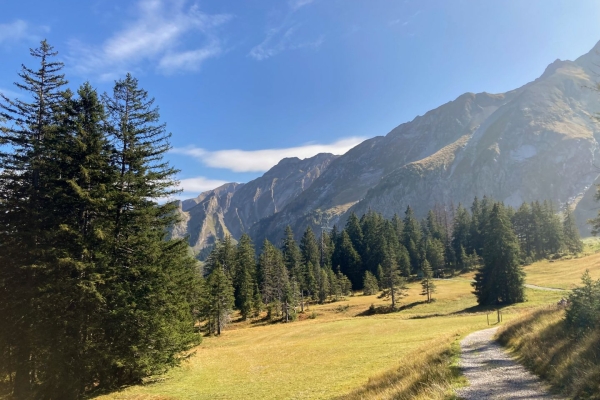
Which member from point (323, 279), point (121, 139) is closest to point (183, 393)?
point (121, 139)

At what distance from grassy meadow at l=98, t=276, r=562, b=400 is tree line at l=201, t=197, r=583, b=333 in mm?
7003

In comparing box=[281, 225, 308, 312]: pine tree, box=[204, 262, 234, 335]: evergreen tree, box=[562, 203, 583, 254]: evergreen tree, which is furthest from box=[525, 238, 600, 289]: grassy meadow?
box=[204, 262, 234, 335]: evergreen tree

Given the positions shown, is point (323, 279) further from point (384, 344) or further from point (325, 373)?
point (325, 373)

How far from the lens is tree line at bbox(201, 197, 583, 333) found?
55875 mm

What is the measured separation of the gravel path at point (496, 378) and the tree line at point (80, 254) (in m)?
18.6

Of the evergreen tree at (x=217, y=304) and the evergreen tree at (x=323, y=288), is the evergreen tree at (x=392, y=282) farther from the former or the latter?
the evergreen tree at (x=217, y=304)

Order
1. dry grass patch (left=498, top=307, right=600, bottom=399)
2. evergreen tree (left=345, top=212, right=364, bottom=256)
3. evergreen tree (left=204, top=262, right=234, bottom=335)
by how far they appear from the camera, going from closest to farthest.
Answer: dry grass patch (left=498, top=307, right=600, bottom=399)
evergreen tree (left=204, top=262, right=234, bottom=335)
evergreen tree (left=345, top=212, right=364, bottom=256)

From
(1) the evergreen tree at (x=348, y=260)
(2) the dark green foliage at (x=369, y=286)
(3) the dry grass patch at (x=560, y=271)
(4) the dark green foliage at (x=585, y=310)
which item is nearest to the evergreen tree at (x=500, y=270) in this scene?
(3) the dry grass patch at (x=560, y=271)

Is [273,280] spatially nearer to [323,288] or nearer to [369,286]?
[323,288]

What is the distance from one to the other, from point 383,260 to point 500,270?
126 ft

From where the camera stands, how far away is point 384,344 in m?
31.4

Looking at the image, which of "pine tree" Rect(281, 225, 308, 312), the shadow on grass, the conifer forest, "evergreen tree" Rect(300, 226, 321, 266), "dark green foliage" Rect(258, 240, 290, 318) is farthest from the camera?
"evergreen tree" Rect(300, 226, 321, 266)

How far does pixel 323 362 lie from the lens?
2725 centimetres

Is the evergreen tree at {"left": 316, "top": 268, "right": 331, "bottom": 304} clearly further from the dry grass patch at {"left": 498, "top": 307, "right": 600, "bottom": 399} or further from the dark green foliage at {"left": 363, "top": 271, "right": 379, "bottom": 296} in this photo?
the dry grass patch at {"left": 498, "top": 307, "right": 600, "bottom": 399}
